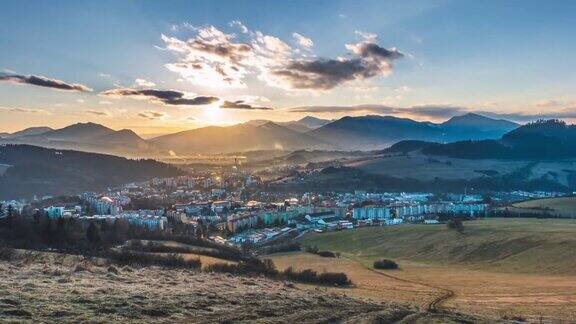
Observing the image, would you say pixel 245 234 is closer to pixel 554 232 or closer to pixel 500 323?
pixel 554 232

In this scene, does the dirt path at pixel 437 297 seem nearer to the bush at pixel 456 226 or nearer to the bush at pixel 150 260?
the bush at pixel 150 260

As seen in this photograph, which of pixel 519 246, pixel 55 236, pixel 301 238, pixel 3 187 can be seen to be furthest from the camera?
pixel 3 187

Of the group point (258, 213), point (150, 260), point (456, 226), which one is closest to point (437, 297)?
point (150, 260)

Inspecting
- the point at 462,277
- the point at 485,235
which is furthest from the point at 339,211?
the point at 462,277

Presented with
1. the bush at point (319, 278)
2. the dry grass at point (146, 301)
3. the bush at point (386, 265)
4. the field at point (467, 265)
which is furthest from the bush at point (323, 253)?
the dry grass at point (146, 301)

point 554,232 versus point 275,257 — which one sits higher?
point 554,232

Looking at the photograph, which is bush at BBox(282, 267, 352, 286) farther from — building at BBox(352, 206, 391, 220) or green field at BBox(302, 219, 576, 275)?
building at BBox(352, 206, 391, 220)
